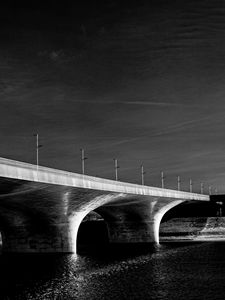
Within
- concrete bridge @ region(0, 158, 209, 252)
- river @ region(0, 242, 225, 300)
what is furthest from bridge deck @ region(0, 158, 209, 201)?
river @ region(0, 242, 225, 300)

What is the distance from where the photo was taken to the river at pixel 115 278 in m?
27.8

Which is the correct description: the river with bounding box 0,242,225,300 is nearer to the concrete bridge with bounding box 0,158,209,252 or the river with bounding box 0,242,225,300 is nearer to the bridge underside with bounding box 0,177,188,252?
the bridge underside with bounding box 0,177,188,252

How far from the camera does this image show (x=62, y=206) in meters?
52.4

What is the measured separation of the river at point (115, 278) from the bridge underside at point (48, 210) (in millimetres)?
5360

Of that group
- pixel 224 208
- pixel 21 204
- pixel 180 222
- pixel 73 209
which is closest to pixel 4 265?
pixel 21 204

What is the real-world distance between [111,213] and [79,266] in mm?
33684

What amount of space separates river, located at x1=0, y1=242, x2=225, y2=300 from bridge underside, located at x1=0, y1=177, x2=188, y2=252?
5360 millimetres

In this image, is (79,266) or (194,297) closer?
(194,297)

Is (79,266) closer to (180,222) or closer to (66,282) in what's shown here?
(66,282)

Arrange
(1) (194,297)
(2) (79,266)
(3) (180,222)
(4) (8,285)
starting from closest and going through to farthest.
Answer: (1) (194,297) → (4) (8,285) → (2) (79,266) → (3) (180,222)

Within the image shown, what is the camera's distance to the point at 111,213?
76688 mm

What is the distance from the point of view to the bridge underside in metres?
42.3

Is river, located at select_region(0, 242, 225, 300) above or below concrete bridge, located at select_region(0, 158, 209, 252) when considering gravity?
below

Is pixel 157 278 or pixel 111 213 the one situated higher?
pixel 111 213
